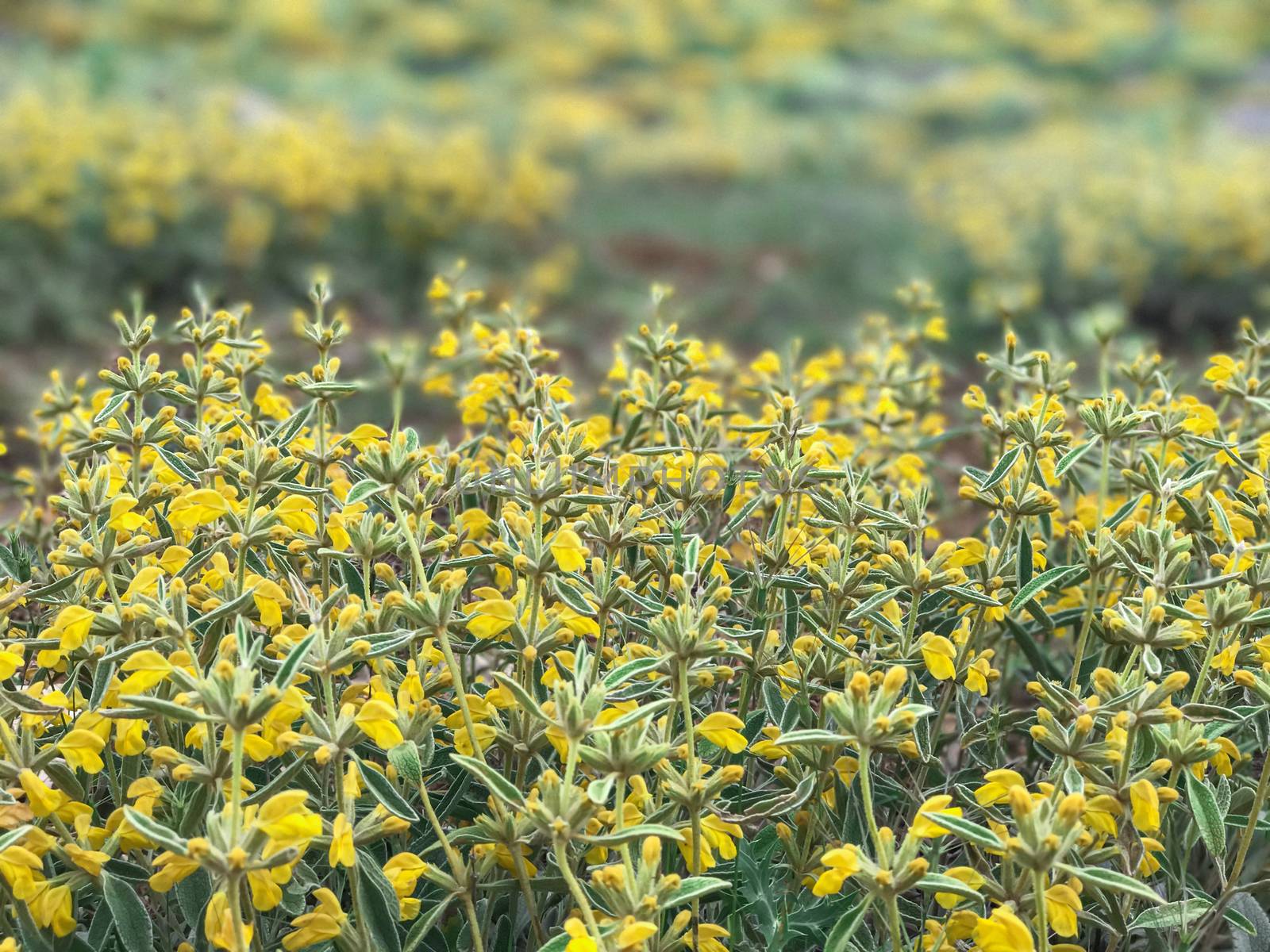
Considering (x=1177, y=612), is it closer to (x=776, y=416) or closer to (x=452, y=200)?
(x=776, y=416)

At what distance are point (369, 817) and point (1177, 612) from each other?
2.59ft

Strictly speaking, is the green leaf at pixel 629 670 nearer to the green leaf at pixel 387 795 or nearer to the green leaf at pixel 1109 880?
the green leaf at pixel 387 795

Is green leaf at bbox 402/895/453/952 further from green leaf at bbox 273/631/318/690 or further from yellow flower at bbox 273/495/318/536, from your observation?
yellow flower at bbox 273/495/318/536

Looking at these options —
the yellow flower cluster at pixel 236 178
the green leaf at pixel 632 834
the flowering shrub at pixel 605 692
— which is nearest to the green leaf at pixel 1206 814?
the flowering shrub at pixel 605 692

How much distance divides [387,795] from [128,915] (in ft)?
0.86

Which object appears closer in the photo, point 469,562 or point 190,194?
point 469,562

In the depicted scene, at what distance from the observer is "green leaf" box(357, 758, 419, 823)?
43.4 inches

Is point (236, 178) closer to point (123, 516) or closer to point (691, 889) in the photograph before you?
point (123, 516)

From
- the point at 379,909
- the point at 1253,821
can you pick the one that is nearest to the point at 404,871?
the point at 379,909

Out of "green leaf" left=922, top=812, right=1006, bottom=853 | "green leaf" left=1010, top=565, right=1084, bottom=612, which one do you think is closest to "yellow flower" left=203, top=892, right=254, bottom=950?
"green leaf" left=922, top=812, right=1006, bottom=853

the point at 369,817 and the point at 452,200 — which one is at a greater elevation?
the point at 452,200

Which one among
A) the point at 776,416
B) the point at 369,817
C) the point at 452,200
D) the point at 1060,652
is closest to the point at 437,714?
the point at 369,817

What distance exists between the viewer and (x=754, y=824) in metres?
1.32

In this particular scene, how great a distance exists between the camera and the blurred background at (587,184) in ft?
16.6
